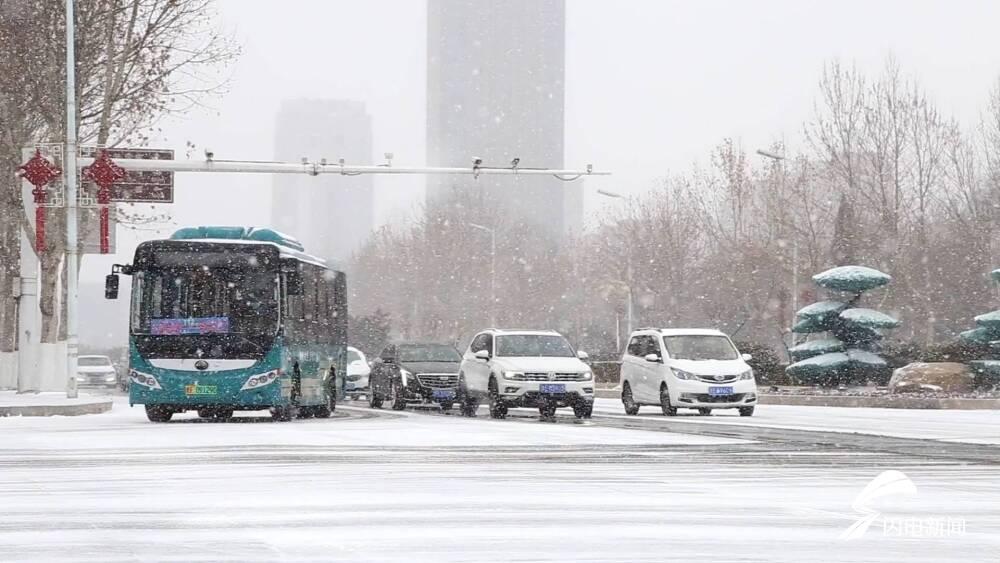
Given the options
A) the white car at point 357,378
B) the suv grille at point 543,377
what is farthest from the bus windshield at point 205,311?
the white car at point 357,378

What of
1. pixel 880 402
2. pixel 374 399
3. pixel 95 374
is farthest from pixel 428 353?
pixel 95 374

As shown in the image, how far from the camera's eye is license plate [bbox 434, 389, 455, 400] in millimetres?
36469

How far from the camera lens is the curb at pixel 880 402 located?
35.0 metres

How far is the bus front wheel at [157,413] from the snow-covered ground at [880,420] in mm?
8728

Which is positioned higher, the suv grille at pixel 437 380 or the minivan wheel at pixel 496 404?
the suv grille at pixel 437 380

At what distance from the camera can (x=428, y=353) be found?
37688 millimetres

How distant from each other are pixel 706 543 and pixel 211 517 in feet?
11.8

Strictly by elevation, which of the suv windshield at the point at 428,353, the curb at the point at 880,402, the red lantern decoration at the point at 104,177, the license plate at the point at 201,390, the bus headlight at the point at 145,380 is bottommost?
the curb at the point at 880,402

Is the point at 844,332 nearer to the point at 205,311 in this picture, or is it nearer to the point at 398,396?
the point at 398,396

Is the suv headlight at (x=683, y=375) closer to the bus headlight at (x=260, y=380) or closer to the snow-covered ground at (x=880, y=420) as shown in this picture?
the snow-covered ground at (x=880, y=420)

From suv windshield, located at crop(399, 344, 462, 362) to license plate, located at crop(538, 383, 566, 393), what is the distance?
7491 millimetres

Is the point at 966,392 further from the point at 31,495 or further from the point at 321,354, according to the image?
the point at 31,495

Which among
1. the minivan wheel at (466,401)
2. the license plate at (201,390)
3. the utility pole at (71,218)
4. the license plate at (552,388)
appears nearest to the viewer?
the license plate at (201,390)

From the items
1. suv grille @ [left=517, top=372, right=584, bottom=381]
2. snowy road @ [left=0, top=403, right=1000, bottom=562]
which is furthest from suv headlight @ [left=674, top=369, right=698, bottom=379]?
snowy road @ [left=0, top=403, right=1000, bottom=562]
